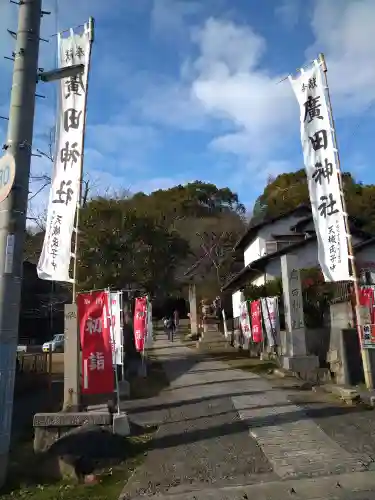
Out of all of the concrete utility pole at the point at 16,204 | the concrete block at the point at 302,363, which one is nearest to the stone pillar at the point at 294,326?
the concrete block at the point at 302,363

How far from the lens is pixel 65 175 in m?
9.51

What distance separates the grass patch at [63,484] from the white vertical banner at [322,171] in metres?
6.71

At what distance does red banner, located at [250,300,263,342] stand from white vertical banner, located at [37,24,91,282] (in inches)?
512

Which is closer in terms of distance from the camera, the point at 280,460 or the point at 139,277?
the point at 280,460

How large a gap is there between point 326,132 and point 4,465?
397 inches

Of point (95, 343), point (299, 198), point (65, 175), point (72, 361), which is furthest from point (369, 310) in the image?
point (299, 198)

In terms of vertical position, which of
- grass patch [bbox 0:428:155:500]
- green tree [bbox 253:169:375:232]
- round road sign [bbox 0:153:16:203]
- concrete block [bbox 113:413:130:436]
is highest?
green tree [bbox 253:169:375:232]

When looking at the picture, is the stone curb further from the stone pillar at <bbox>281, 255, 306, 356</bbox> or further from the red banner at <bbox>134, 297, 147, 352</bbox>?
the red banner at <bbox>134, 297, 147, 352</bbox>

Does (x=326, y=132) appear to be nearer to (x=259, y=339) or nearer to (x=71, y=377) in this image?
(x=71, y=377)

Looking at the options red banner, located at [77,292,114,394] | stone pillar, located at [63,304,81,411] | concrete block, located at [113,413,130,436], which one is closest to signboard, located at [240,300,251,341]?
red banner, located at [77,292,114,394]

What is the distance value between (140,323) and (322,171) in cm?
961

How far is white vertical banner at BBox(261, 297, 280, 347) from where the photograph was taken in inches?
754

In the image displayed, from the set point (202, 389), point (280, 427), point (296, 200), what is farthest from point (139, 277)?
point (296, 200)

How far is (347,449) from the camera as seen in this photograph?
23.1ft
